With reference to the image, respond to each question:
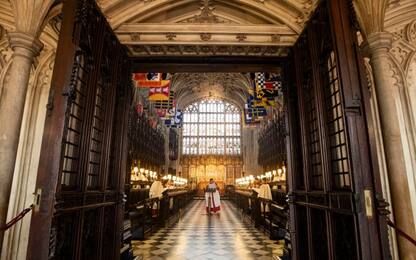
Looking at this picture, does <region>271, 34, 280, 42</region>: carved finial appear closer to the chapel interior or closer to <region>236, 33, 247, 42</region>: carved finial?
the chapel interior

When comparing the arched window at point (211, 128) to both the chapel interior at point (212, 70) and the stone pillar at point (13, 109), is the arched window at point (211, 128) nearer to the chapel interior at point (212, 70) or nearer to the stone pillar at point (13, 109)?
the chapel interior at point (212, 70)

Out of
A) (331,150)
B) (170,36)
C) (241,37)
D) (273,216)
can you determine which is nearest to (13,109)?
(170,36)

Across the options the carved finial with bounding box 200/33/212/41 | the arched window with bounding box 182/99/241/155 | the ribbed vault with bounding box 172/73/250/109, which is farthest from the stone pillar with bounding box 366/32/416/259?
the arched window with bounding box 182/99/241/155

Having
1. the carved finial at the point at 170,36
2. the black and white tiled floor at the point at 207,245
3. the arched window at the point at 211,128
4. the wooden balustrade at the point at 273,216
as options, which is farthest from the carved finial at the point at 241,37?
the arched window at the point at 211,128

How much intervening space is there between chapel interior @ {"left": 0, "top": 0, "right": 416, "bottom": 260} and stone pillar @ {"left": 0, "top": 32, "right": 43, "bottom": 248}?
15 mm

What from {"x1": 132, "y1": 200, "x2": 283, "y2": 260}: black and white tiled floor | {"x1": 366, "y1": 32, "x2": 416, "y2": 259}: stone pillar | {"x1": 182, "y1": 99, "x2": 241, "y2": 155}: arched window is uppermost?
{"x1": 182, "y1": 99, "x2": 241, "y2": 155}: arched window

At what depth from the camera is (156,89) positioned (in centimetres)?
1010

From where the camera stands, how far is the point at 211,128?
31156 millimetres

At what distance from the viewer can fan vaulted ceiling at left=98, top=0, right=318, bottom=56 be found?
4.33m

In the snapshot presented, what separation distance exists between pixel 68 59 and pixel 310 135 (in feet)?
11.9

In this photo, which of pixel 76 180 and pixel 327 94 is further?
pixel 327 94

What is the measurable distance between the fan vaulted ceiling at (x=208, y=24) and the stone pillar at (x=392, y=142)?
1.22 metres

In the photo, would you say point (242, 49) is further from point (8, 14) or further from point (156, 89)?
point (156, 89)

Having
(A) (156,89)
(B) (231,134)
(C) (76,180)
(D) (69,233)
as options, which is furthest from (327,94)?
(B) (231,134)
